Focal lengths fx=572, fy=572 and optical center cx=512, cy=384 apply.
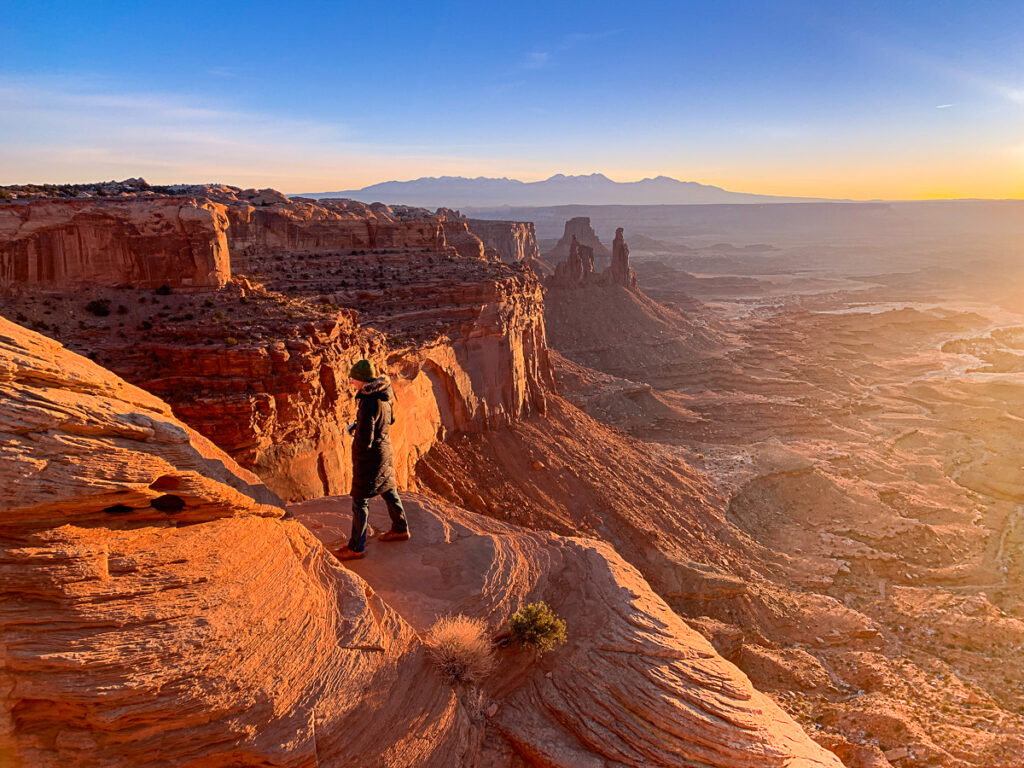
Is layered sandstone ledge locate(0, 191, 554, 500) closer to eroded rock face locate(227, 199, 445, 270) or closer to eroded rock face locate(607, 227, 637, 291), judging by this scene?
eroded rock face locate(227, 199, 445, 270)

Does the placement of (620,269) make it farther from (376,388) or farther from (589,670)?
(589,670)

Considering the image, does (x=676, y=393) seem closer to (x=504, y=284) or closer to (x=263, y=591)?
(x=504, y=284)

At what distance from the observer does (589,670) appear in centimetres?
774

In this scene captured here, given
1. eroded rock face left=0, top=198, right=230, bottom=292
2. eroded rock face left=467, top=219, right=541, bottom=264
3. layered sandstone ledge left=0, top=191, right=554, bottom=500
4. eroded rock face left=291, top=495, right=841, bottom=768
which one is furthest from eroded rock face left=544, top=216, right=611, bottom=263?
eroded rock face left=291, top=495, right=841, bottom=768

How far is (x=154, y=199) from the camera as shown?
50.4ft

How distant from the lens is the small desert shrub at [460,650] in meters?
7.34

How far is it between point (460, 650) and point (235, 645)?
2888 mm

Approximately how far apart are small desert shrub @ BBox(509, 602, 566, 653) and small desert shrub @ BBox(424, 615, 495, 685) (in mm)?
449

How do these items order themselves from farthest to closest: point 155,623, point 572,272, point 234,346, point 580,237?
point 580,237
point 572,272
point 234,346
point 155,623

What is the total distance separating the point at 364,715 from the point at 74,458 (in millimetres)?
3958

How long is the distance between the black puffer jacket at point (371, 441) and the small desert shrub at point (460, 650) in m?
2.55

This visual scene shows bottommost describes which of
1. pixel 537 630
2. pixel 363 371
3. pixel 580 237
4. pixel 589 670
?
pixel 589 670

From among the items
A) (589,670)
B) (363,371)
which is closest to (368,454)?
(363,371)

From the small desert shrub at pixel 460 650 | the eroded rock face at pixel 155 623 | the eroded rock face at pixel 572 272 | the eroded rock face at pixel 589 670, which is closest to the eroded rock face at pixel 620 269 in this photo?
the eroded rock face at pixel 572 272
